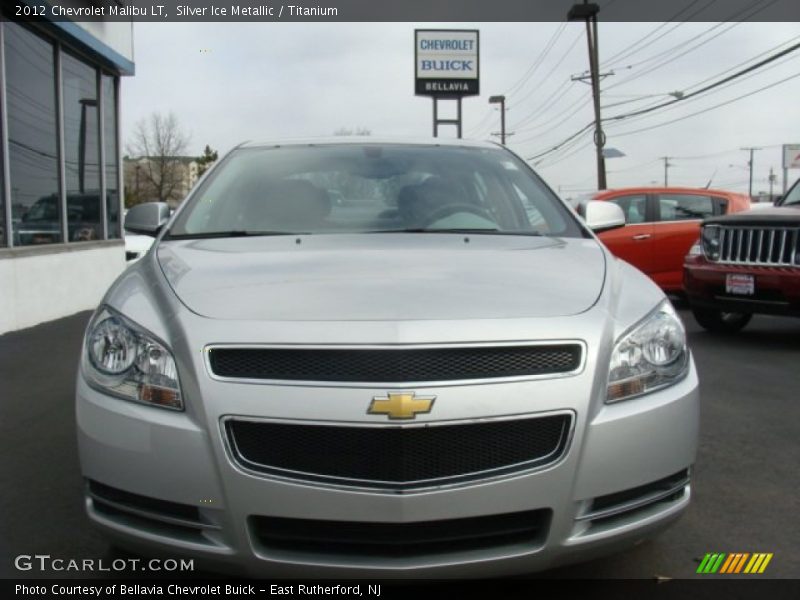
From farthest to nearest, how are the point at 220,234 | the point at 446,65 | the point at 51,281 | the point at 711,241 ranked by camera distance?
the point at 446,65
the point at 51,281
the point at 711,241
the point at 220,234

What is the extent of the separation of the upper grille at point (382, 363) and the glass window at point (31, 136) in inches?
306

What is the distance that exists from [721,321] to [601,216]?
4.93 metres

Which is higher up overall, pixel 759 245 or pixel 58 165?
pixel 58 165

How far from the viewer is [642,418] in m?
2.35

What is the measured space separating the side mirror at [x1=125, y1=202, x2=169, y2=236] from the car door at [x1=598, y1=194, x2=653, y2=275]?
7.70 metres

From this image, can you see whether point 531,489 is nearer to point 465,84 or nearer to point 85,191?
point 85,191

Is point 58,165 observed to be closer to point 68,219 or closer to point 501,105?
point 68,219

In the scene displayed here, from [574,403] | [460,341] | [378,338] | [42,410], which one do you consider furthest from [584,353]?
[42,410]

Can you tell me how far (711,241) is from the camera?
7.86 m

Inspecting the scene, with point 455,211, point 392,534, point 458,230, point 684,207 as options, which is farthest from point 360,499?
point 684,207

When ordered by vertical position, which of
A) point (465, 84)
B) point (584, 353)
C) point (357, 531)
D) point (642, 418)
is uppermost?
point (465, 84)

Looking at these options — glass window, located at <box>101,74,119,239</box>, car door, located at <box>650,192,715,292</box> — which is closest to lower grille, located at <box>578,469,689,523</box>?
Result: car door, located at <box>650,192,715,292</box>

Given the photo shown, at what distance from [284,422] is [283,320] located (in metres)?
0.29

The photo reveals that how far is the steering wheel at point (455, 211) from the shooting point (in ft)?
12.0
